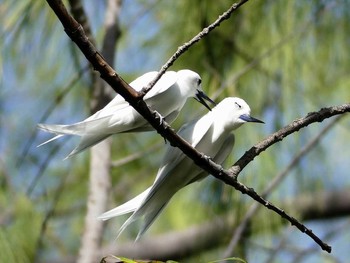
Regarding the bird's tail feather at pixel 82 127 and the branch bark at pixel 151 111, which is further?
the bird's tail feather at pixel 82 127

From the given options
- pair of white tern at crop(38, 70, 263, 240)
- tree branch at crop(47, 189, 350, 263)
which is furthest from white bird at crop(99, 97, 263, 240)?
tree branch at crop(47, 189, 350, 263)

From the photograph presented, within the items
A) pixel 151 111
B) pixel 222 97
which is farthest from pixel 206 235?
pixel 151 111

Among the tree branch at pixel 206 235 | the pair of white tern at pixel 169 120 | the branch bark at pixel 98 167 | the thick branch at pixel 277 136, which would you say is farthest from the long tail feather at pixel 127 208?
the tree branch at pixel 206 235

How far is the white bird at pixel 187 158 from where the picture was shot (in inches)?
37.8

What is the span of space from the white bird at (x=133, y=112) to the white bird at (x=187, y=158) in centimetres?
4

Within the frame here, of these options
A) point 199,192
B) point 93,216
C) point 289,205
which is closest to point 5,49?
point 93,216

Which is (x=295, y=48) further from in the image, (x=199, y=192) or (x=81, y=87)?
(x=81, y=87)

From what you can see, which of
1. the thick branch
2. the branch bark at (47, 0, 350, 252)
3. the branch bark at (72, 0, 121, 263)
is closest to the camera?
the branch bark at (47, 0, 350, 252)

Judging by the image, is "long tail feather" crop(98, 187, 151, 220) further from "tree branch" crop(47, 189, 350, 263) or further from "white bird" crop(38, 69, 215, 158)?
"tree branch" crop(47, 189, 350, 263)

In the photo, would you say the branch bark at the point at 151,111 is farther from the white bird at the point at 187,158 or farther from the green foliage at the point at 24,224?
the green foliage at the point at 24,224

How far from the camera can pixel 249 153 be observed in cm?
88

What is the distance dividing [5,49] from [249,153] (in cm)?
74

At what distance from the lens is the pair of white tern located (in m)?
0.93

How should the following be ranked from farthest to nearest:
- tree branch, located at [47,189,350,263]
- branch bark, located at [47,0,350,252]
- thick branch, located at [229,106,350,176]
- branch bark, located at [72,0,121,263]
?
tree branch, located at [47,189,350,263], branch bark, located at [72,0,121,263], thick branch, located at [229,106,350,176], branch bark, located at [47,0,350,252]
